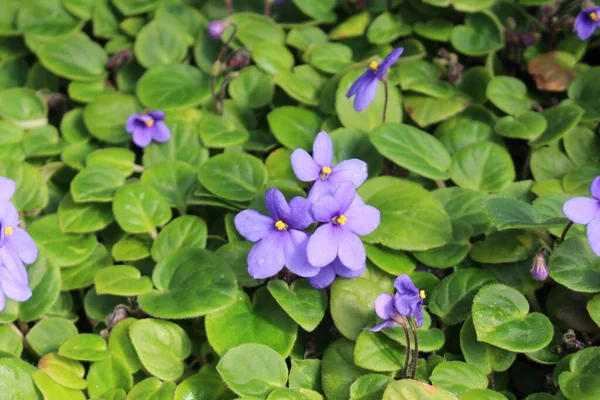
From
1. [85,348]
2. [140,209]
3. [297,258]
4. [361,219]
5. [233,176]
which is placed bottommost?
[85,348]

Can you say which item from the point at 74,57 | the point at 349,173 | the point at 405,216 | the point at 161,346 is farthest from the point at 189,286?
the point at 74,57

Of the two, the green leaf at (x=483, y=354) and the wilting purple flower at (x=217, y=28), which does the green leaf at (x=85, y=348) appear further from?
the wilting purple flower at (x=217, y=28)

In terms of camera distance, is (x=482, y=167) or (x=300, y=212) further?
(x=482, y=167)

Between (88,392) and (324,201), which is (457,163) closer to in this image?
(324,201)

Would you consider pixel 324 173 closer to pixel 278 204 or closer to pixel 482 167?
pixel 278 204

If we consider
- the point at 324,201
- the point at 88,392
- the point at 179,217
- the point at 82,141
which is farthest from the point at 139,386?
the point at 82,141

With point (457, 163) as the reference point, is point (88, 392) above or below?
below

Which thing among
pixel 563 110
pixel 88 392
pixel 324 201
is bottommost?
pixel 88 392
